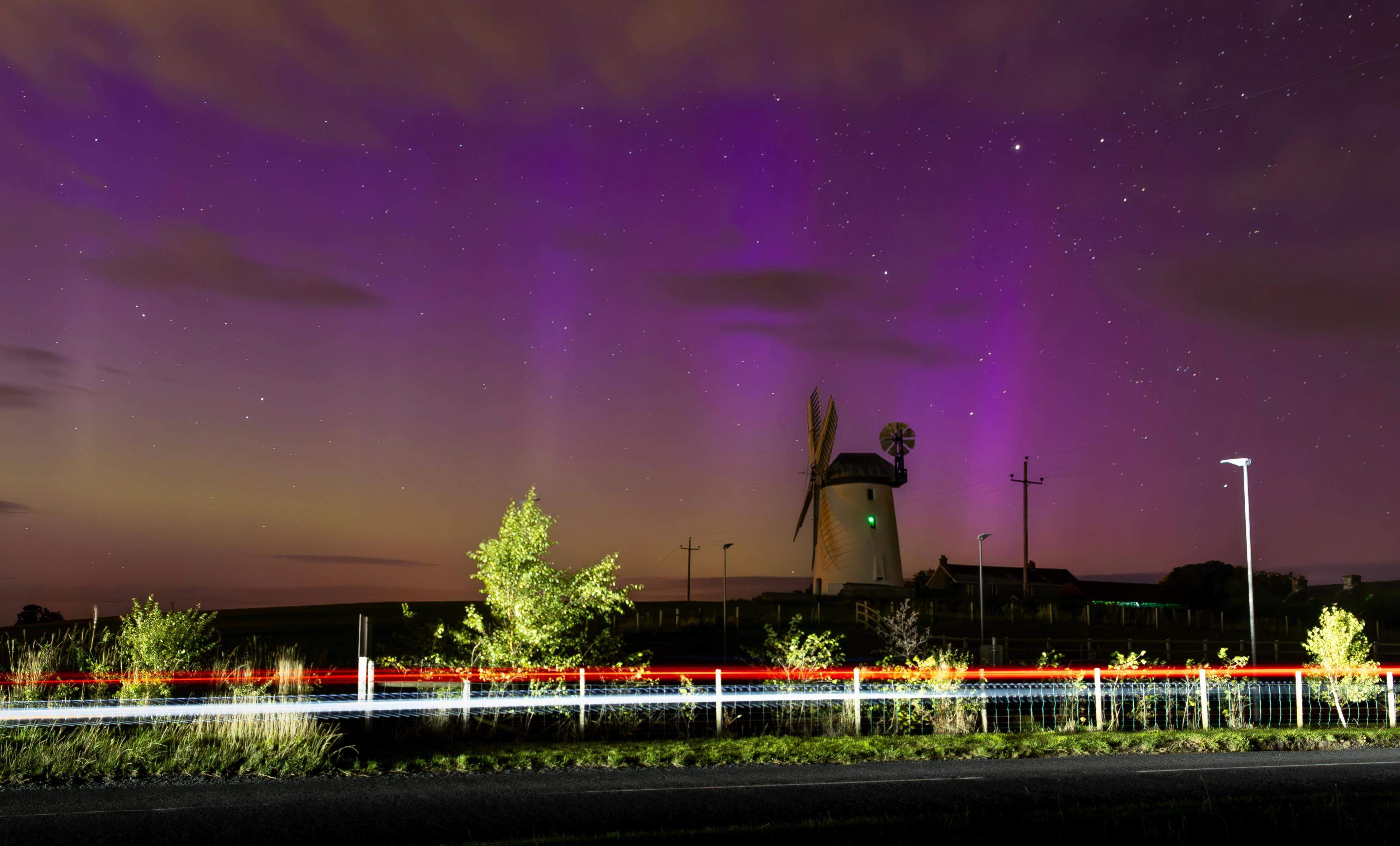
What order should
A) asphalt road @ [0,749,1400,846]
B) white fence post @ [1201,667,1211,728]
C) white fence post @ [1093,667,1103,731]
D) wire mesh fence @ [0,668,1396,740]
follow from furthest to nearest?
white fence post @ [1201,667,1211,728], white fence post @ [1093,667,1103,731], wire mesh fence @ [0,668,1396,740], asphalt road @ [0,749,1400,846]

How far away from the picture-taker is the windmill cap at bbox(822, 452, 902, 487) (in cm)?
7056

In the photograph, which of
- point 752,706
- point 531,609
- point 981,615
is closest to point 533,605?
point 531,609

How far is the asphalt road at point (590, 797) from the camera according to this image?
8938mm

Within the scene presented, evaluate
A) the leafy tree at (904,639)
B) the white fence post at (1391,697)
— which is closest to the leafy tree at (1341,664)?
the white fence post at (1391,697)

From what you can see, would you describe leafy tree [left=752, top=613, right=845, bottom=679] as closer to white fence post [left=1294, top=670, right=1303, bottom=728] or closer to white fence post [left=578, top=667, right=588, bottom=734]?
white fence post [left=578, top=667, right=588, bottom=734]

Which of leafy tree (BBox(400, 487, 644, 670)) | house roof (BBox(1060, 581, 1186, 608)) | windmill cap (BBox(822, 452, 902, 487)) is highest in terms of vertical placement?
windmill cap (BBox(822, 452, 902, 487))

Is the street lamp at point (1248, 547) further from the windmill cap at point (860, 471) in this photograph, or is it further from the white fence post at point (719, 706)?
the windmill cap at point (860, 471)

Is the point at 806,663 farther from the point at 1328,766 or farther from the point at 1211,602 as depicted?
the point at 1211,602

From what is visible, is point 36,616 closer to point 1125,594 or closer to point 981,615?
point 981,615

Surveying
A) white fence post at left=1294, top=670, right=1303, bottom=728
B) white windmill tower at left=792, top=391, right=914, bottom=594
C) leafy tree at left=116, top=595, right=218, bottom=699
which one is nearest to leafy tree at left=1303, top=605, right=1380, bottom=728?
white fence post at left=1294, top=670, right=1303, bottom=728

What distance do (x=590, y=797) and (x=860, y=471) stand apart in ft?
201

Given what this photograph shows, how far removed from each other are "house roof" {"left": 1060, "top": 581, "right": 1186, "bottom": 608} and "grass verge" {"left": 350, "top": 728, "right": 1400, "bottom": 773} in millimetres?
85750

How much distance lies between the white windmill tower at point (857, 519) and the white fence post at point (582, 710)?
178 ft

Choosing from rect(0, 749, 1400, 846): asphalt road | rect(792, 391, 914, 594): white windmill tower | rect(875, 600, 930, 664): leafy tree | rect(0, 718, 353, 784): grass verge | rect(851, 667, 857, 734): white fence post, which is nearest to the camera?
rect(0, 749, 1400, 846): asphalt road
